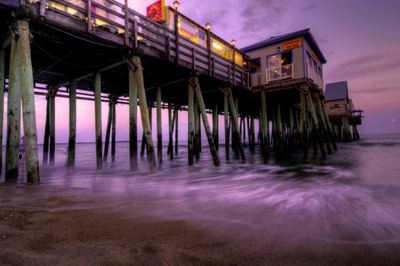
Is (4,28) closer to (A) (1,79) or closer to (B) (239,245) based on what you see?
(A) (1,79)

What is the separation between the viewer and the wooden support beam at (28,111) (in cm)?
506

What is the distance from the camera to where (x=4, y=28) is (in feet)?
20.7

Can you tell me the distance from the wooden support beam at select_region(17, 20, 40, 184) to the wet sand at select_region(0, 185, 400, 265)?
6.38 ft

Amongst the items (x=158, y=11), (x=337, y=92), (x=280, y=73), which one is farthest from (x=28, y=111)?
(x=337, y=92)

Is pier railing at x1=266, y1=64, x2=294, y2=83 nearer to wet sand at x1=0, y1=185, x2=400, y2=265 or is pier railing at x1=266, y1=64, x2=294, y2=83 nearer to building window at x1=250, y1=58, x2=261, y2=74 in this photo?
building window at x1=250, y1=58, x2=261, y2=74

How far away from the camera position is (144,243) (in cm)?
243

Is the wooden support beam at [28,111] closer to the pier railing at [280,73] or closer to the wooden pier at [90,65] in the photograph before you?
the wooden pier at [90,65]

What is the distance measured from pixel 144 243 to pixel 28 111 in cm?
460

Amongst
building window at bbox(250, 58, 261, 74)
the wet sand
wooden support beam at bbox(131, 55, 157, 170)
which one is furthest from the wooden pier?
the wet sand

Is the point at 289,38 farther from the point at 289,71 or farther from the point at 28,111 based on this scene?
the point at 28,111

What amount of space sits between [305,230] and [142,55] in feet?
24.2

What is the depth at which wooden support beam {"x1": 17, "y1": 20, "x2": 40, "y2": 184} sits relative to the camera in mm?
5062

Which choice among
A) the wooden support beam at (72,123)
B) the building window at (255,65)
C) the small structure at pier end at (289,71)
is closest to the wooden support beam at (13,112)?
the wooden support beam at (72,123)

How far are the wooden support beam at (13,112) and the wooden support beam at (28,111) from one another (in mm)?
298
